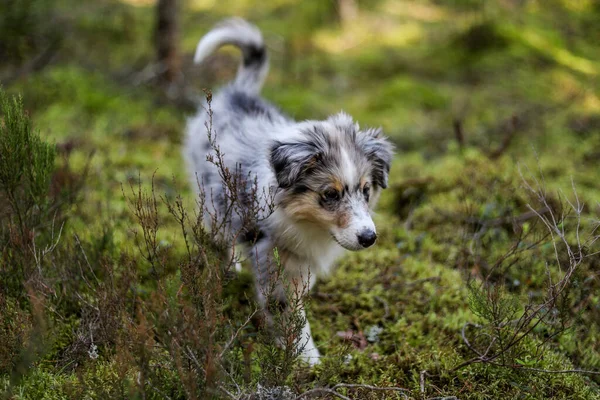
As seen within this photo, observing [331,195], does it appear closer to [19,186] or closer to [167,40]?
[19,186]

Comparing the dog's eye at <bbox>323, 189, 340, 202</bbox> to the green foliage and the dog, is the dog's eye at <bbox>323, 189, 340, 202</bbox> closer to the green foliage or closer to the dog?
the dog

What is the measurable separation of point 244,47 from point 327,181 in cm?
245

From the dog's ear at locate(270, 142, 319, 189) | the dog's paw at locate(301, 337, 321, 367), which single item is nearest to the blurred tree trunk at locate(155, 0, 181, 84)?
the dog's ear at locate(270, 142, 319, 189)

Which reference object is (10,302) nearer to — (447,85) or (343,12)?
(447,85)

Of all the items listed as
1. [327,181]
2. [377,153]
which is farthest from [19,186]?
[377,153]

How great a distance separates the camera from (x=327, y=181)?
333 cm

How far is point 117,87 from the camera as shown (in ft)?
29.1

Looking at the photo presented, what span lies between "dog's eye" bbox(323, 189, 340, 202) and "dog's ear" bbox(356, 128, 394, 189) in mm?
434

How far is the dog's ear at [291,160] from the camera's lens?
326 centimetres

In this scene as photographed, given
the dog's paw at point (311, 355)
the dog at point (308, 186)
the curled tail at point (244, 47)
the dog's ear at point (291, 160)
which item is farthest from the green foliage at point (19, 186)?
the curled tail at point (244, 47)

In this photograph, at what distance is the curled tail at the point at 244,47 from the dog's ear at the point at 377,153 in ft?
6.01

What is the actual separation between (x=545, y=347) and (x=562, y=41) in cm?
1088

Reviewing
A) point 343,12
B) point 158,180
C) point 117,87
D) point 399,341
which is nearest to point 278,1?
point 343,12

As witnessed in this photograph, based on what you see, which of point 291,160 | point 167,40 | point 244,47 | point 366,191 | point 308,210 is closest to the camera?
point 291,160
